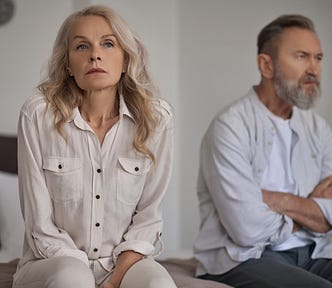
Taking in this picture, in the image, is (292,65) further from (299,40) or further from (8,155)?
(8,155)

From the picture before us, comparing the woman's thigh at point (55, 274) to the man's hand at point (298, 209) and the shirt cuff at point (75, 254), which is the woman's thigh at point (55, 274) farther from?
the man's hand at point (298, 209)

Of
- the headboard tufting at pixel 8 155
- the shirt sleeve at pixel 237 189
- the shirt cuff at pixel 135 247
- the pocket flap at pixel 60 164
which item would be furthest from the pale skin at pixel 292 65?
the headboard tufting at pixel 8 155

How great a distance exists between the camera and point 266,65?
2480 millimetres

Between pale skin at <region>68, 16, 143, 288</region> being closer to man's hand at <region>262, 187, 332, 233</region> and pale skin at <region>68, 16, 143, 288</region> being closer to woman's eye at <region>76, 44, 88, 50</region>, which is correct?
woman's eye at <region>76, 44, 88, 50</region>

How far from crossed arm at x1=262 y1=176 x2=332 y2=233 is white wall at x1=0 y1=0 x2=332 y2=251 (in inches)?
44.6

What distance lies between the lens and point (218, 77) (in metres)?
3.49

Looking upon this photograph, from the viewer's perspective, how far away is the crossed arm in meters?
2.23

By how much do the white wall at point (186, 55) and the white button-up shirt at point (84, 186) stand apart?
1373mm

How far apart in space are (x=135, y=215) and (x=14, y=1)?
1.61 meters

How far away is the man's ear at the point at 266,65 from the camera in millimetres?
2459

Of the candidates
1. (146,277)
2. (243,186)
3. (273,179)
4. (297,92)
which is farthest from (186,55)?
(146,277)

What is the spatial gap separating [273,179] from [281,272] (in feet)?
1.28

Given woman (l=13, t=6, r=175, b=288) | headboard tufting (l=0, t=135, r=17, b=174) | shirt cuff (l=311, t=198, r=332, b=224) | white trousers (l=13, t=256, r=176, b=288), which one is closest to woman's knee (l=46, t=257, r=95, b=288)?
white trousers (l=13, t=256, r=176, b=288)

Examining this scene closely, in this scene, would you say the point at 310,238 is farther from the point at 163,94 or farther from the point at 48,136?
the point at 163,94
